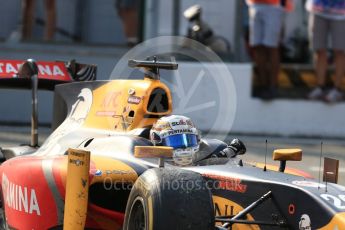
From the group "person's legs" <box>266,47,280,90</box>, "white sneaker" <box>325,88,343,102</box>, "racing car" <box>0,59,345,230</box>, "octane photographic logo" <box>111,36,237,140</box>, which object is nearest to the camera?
"racing car" <box>0,59,345,230</box>

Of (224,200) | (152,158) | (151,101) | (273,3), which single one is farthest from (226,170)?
(273,3)

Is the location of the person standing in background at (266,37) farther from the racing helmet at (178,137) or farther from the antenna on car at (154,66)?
the racing helmet at (178,137)

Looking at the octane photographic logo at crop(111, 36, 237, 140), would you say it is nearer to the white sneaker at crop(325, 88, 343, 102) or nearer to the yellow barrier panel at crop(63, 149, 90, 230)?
the yellow barrier panel at crop(63, 149, 90, 230)

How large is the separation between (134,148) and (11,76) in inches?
85.7

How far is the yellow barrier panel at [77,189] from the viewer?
729 centimetres

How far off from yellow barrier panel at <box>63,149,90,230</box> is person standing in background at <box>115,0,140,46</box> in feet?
30.6

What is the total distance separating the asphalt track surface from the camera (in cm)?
1326

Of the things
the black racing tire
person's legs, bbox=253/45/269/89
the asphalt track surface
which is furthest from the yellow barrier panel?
person's legs, bbox=253/45/269/89

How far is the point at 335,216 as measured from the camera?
21.2 ft

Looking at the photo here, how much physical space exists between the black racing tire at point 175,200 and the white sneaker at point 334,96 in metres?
9.55

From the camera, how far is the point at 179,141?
25.6ft

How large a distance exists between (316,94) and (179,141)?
861 cm

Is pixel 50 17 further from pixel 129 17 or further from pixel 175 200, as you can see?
pixel 175 200

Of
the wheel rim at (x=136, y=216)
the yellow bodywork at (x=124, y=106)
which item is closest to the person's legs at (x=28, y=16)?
the yellow bodywork at (x=124, y=106)
